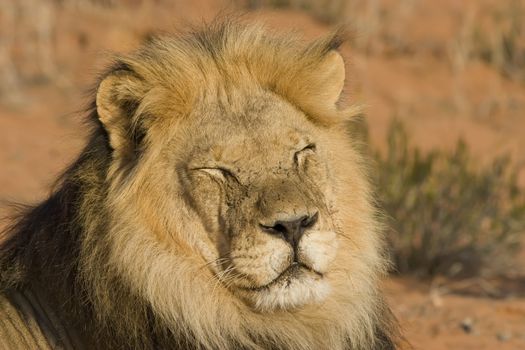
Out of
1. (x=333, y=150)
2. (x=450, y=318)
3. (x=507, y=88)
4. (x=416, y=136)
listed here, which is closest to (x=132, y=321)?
(x=333, y=150)

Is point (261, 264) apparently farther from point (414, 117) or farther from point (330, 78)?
point (414, 117)

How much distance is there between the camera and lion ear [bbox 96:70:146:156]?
4070 mm

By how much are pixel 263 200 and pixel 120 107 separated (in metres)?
0.64

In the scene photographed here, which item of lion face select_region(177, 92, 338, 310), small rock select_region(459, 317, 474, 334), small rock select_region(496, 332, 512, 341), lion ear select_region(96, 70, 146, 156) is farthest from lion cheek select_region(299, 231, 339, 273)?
small rock select_region(459, 317, 474, 334)

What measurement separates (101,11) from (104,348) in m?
11.3

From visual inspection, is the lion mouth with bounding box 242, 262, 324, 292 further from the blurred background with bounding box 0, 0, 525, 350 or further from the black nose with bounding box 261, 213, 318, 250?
the blurred background with bounding box 0, 0, 525, 350

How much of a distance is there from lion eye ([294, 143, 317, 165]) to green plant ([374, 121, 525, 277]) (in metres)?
4.26

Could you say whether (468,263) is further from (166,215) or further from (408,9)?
(408,9)

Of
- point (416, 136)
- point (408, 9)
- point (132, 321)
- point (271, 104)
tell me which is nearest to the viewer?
point (132, 321)

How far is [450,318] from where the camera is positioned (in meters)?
6.88

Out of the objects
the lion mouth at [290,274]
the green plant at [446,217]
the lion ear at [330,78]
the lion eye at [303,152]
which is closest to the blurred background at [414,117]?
the green plant at [446,217]

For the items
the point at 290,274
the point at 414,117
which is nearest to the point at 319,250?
the point at 290,274

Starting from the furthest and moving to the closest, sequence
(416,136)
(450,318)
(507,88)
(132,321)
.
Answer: (507,88) → (416,136) → (450,318) → (132,321)

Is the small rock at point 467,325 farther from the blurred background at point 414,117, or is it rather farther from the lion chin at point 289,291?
the lion chin at point 289,291
